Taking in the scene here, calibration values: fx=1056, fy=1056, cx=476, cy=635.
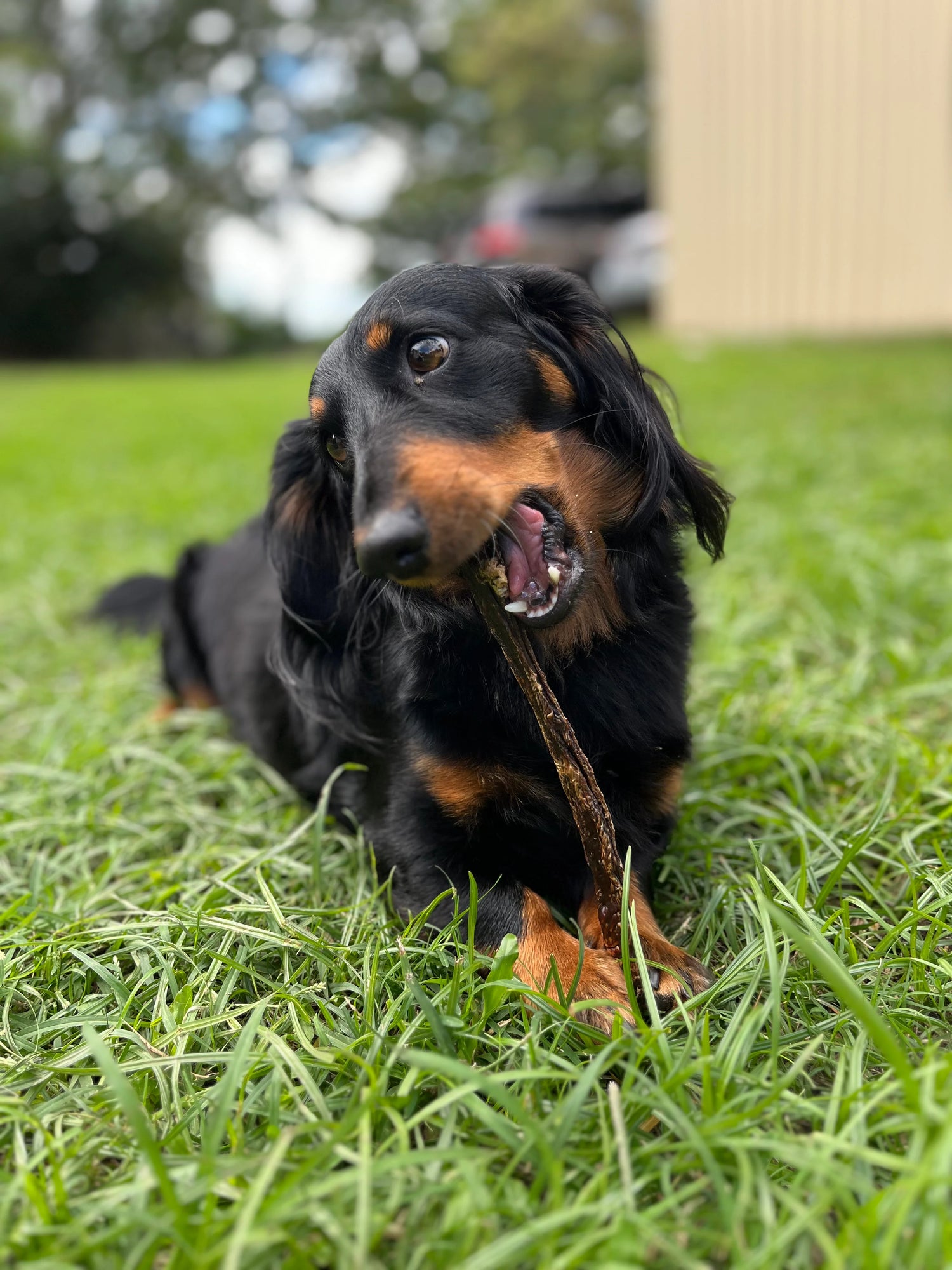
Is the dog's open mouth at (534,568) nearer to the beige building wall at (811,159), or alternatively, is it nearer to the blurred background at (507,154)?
the blurred background at (507,154)

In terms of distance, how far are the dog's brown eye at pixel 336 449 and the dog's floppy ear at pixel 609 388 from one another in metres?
0.41

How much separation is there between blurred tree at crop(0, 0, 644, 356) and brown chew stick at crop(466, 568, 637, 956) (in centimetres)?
2352

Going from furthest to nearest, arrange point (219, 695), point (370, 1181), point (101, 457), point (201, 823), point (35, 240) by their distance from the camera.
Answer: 1. point (35, 240)
2. point (101, 457)
3. point (219, 695)
4. point (201, 823)
5. point (370, 1181)

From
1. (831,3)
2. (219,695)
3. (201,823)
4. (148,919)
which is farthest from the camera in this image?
(831,3)

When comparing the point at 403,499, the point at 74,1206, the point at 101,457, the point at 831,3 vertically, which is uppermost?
the point at 831,3

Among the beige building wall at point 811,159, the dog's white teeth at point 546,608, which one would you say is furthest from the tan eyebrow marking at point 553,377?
the beige building wall at point 811,159

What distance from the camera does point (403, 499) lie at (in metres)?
1.49

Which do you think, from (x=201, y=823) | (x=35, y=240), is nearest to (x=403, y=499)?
(x=201, y=823)

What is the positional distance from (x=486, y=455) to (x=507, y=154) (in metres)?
27.9

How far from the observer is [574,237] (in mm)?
17125

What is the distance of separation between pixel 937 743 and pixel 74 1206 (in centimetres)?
207

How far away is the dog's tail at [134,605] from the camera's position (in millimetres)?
3922

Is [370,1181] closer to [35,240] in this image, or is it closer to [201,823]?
[201,823]

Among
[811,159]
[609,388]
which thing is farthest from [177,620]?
[811,159]
